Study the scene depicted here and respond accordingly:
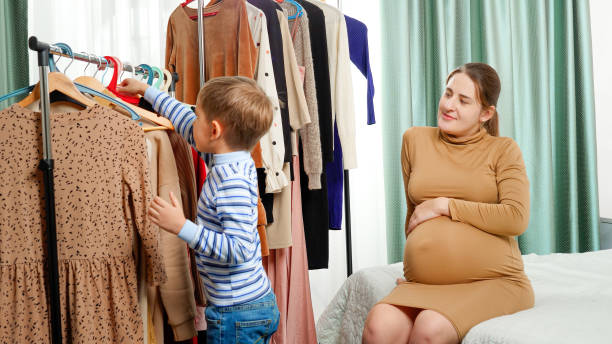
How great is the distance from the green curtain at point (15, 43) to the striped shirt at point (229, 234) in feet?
4.55

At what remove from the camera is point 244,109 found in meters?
1.29

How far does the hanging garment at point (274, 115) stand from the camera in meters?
1.90

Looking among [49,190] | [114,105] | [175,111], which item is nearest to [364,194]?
[175,111]

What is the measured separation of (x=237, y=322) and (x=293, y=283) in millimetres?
924

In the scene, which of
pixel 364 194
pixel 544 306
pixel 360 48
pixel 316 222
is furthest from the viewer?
pixel 364 194

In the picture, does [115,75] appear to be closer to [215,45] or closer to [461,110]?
[215,45]

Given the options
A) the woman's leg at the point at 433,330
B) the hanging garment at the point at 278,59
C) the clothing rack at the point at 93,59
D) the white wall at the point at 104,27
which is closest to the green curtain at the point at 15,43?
the white wall at the point at 104,27

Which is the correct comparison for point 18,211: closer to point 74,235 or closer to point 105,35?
point 74,235

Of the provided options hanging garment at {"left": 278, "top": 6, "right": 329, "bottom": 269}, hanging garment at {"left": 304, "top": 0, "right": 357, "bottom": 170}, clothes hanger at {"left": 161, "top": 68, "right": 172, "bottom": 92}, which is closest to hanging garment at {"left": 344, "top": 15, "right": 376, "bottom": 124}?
hanging garment at {"left": 304, "top": 0, "right": 357, "bottom": 170}

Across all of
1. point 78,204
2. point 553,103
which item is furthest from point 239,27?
point 553,103

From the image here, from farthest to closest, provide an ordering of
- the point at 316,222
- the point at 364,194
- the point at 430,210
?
the point at 364,194, the point at 316,222, the point at 430,210

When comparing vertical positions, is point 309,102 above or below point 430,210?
above

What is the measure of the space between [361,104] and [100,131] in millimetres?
2215

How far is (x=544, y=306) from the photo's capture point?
1.63 m
